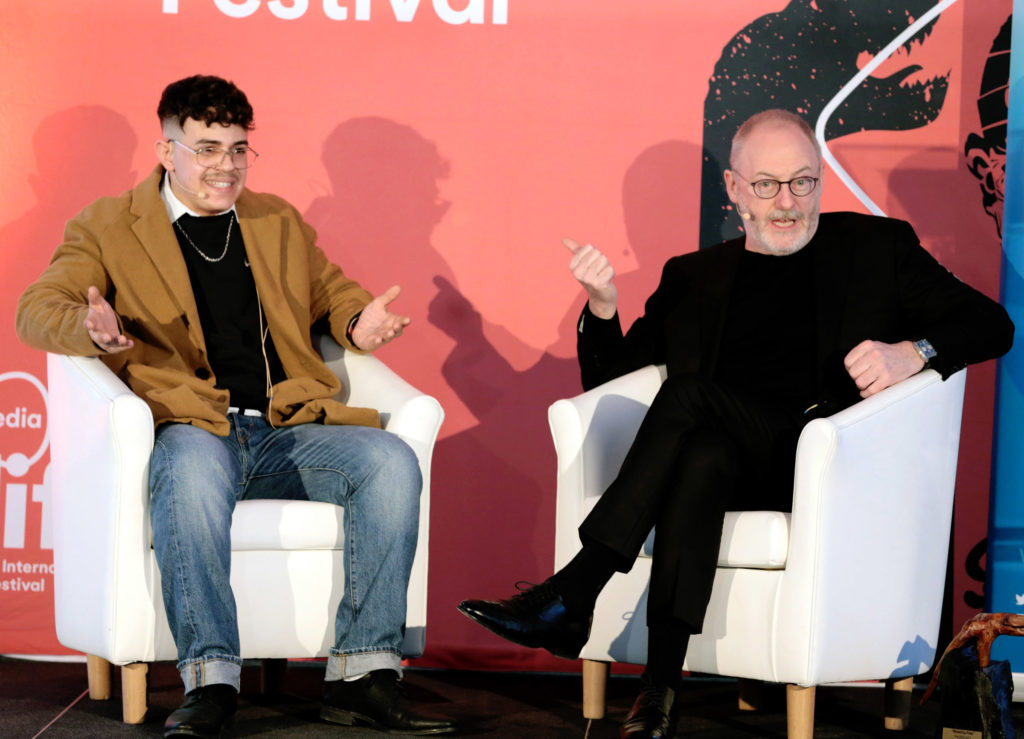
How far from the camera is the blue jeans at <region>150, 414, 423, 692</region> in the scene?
2.33m

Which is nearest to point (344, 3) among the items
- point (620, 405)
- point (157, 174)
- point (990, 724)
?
point (157, 174)

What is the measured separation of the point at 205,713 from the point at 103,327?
0.84m

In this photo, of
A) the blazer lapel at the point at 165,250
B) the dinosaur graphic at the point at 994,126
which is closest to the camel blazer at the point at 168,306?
the blazer lapel at the point at 165,250

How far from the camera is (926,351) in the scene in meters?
2.56

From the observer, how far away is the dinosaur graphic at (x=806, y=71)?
11.4 feet

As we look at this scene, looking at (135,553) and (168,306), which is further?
(168,306)

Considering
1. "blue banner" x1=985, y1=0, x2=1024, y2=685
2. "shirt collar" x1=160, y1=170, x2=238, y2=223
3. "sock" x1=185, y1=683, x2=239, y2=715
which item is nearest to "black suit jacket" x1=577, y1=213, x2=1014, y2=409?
"blue banner" x1=985, y1=0, x2=1024, y2=685

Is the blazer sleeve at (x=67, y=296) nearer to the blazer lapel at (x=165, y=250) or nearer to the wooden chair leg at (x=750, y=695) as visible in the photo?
the blazer lapel at (x=165, y=250)

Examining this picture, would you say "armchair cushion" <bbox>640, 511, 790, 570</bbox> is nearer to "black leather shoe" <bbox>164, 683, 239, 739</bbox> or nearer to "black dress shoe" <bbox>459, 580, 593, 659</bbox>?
"black dress shoe" <bbox>459, 580, 593, 659</bbox>

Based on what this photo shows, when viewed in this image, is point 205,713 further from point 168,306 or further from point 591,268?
point 591,268

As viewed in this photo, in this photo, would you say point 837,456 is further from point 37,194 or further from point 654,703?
point 37,194

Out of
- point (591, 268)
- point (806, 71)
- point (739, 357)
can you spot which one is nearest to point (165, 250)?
point (591, 268)

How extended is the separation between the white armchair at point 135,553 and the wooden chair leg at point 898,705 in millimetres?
1107

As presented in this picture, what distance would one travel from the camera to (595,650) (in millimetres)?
2564
